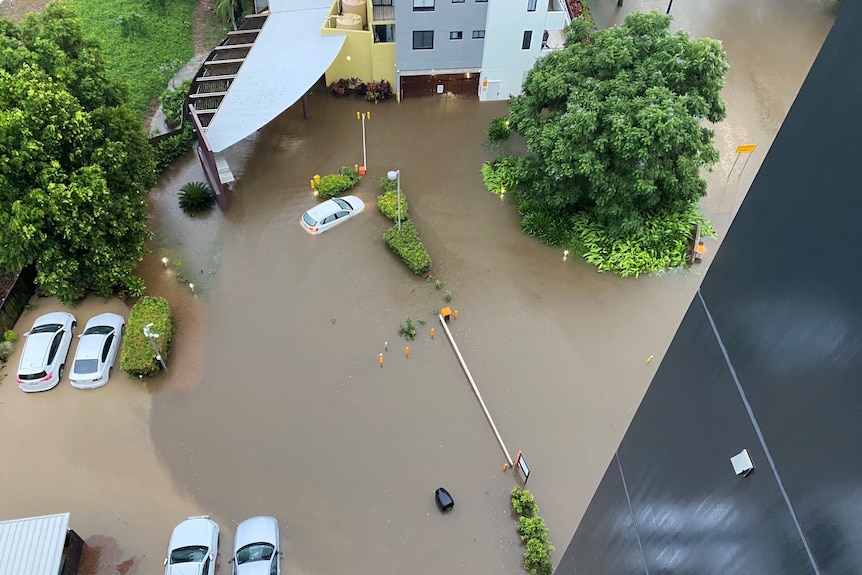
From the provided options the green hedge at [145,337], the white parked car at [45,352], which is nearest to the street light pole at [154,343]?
the green hedge at [145,337]

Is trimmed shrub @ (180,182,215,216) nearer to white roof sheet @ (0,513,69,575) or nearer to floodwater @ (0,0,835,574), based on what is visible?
floodwater @ (0,0,835,574)

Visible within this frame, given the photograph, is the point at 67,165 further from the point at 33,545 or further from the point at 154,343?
the point at 33,545

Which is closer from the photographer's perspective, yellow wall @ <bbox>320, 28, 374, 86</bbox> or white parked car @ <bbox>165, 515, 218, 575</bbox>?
white parked car @ <bbox>165, 515, 218, 575</bbox>

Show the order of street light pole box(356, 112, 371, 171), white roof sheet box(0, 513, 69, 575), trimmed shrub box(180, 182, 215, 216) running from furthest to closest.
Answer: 1. street light pole box(356, 112, 371, 171)
2. trimmed shrub box(180, 182, 215, 216)
3. white roof sheet box(0, 513, 69, 575)

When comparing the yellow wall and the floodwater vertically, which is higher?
the yellow wall

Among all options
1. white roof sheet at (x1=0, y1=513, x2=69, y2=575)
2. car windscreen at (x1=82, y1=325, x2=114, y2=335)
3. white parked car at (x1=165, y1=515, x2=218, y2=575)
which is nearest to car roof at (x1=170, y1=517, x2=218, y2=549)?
white parked car at (x1=165, y1=515, x2=218, y2=575)

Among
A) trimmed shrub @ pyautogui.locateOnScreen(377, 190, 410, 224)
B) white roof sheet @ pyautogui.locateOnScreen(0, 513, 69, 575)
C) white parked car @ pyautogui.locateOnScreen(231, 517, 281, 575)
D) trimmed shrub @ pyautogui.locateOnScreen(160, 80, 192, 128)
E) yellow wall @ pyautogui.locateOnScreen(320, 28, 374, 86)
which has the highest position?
yellow wall @ pyautogui.locateOnScreen(320, 28, 374, 86)
